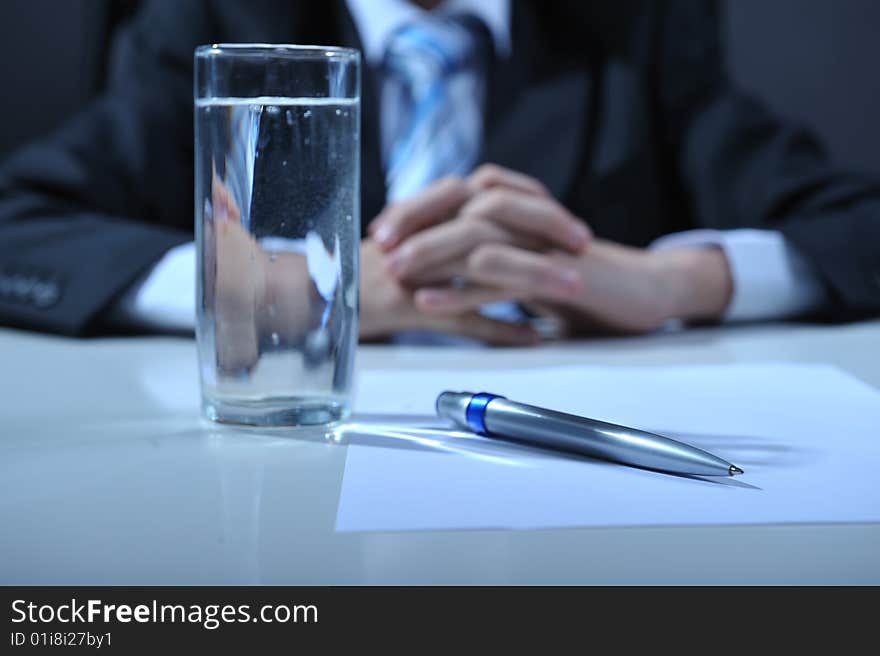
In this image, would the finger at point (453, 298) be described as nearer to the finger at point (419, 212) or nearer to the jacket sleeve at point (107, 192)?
the finger at point (419, 212)

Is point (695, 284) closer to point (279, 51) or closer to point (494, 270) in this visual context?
point (494, 270)

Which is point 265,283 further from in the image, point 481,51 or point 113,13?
point 113,13

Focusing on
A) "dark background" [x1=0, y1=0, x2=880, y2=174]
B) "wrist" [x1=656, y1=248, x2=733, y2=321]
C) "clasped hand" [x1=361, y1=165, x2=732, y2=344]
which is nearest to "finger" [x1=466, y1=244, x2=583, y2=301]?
"clasped hand" [x1=361, y1=165, x2=732, y2=344]

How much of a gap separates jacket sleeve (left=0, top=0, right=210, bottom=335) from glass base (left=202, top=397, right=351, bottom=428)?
0.36 metres

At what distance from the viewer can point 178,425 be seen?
0.49m

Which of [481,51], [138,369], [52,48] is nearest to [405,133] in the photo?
[481,51]

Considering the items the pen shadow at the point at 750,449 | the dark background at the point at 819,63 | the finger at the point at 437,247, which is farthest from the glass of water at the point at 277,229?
the dark background at the point at 819,63

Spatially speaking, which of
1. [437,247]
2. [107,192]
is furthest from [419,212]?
[107,192]

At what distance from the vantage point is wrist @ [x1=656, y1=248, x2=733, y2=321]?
84 cm

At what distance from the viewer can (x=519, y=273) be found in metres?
0.76

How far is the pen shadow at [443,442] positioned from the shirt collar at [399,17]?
754mm

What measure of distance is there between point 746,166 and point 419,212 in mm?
544
